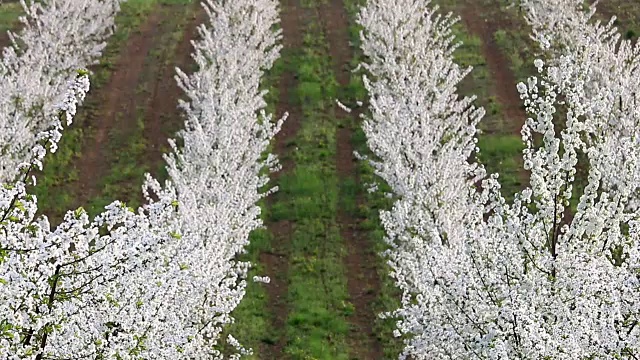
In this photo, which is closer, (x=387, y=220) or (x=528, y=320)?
(x=528, y=320)

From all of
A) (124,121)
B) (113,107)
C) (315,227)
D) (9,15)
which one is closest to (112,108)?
(113,107)

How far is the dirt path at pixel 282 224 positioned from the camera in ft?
89.9

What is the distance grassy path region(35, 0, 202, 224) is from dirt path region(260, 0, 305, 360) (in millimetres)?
4714

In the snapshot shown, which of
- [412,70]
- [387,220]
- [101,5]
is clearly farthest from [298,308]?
[101,5]

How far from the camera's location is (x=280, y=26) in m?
49.8

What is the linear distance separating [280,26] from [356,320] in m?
25.6

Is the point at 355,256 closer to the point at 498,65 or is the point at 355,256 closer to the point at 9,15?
the point at 498,65

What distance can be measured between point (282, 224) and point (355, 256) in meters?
3.44

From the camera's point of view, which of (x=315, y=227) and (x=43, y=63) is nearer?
(x=315, y=227)

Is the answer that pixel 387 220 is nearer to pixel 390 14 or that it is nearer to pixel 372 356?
pixel 372 356

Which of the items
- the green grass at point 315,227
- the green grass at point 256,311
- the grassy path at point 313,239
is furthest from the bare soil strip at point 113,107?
the green grass at point 315,227

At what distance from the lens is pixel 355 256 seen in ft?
102

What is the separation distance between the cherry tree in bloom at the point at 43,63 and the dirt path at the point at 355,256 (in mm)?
10595

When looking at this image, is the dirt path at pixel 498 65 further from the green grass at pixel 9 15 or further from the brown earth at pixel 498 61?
the green grass at pixel 9 15
